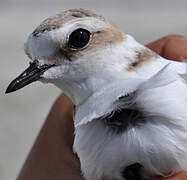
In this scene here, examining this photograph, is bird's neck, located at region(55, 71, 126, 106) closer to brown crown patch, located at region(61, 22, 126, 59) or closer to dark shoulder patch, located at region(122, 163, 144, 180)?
brown crown patch, located at region(61, 22, 126, 59)

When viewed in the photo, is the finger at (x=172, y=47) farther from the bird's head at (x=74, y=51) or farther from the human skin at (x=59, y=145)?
the bird's head at (x=74, y=51)

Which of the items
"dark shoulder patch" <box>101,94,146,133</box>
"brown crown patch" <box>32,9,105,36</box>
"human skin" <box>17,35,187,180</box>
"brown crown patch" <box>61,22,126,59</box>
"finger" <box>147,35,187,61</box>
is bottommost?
"human skin" <box>17,35,187,180</box>

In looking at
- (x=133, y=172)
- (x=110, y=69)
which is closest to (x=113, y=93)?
(x=110, y=69)

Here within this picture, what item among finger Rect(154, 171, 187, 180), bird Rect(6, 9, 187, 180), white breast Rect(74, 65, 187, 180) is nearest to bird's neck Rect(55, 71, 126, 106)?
bird Rect(6, 9, 187, 180)

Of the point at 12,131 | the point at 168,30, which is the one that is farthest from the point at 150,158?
the point at 168,30

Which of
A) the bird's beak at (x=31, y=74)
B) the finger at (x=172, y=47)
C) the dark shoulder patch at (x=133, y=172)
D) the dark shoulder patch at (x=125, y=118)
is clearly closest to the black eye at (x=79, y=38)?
the bird's beak at (x=31, y=74)
